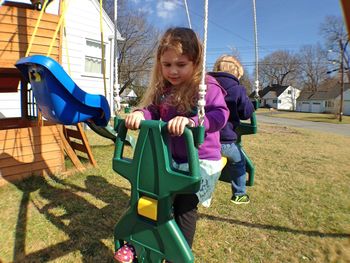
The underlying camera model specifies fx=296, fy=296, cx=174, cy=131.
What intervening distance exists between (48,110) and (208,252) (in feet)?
6.17

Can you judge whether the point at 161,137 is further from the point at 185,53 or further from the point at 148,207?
the point at 185,53

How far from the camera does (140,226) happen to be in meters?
1.73

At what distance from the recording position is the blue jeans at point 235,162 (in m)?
3.05

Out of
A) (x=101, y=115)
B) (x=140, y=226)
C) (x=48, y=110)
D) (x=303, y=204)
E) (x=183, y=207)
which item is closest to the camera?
(x=140, y=226)

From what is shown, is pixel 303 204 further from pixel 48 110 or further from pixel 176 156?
pixel 48 110

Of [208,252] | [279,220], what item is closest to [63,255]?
[208,252]

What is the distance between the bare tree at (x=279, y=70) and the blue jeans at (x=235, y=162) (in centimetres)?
5716

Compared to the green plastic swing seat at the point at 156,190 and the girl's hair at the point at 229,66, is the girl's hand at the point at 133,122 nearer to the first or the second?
the green plastic swing seat at the point at 156,190

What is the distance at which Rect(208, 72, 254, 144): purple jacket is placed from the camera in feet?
9.62

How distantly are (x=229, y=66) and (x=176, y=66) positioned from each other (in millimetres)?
1424

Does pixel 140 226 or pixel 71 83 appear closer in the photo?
pixel 140 226

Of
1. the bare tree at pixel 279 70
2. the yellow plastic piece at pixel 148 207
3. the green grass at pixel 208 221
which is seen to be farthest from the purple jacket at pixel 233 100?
the bare tree at pixel 279 70

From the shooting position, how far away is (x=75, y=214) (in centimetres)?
302

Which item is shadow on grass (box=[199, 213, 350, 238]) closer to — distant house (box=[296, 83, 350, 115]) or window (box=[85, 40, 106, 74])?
window (box=[85, 40, 106, 74])
